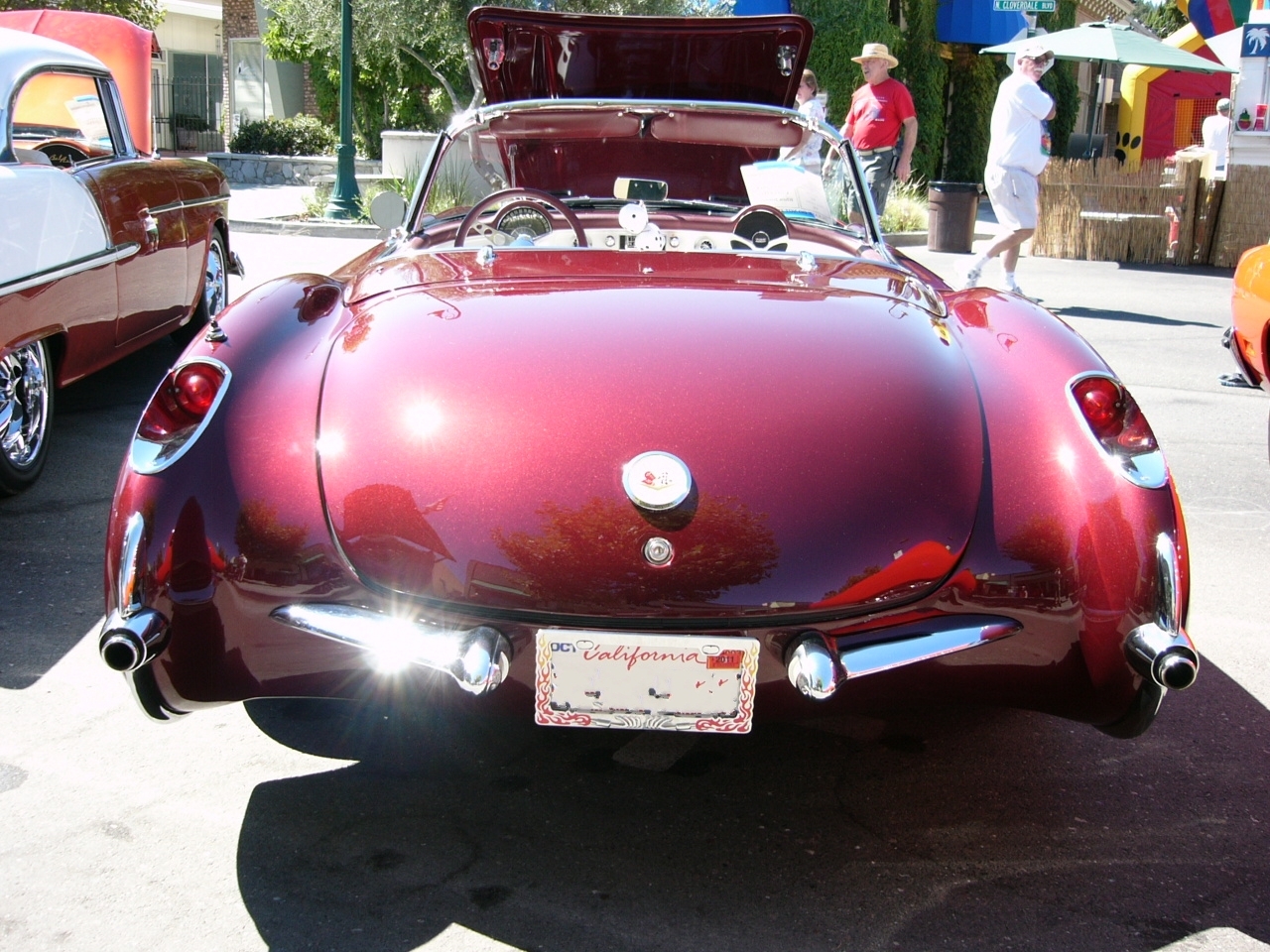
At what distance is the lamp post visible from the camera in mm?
14539

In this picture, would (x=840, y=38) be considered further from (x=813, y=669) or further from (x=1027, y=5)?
(x=813, y=669)

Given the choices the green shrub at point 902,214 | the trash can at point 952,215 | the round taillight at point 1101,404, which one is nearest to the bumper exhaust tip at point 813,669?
the round taillight at point 1101,404

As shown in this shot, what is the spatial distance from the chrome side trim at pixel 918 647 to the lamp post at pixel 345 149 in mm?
13283

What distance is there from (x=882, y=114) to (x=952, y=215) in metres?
3.28

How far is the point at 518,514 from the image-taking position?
7.70 ft

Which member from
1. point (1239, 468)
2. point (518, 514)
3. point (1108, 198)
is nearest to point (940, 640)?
point (518, 514)

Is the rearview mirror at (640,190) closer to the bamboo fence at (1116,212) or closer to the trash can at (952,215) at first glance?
the trash can at (952,215)

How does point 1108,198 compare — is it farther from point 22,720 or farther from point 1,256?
point 22,720

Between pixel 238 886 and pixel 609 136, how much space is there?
3.06 metres

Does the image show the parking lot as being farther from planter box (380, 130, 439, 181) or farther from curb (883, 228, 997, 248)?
planter box (380, 130, 439, 181)

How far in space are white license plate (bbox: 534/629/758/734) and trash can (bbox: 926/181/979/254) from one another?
39.3 ft

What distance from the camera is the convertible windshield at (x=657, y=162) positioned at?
174 inches

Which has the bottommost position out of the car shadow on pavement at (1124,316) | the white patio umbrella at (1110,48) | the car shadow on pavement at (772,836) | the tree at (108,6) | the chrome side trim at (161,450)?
the car shadow on pavement at (772,836)

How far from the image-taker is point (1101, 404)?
2.68 meters
